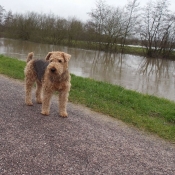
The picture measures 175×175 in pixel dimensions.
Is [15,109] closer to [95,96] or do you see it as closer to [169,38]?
[95,96]

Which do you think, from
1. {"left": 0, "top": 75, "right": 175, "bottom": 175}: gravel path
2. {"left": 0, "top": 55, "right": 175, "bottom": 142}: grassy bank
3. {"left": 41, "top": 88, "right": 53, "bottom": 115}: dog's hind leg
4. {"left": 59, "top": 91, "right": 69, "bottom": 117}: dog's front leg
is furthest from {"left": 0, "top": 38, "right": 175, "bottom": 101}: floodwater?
{"left": 41, "top": 88, "right": 53, "bottom": 115}: dog's hind leg

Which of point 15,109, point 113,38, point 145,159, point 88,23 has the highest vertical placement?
point 88,23

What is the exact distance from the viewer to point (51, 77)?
427 centimetres

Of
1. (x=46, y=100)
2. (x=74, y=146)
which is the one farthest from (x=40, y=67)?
(x=74, y=146)

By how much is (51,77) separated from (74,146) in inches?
65.1

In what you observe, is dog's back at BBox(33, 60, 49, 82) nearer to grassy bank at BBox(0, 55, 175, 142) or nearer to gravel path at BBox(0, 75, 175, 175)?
gravel path at BBox(0, 75, 175, 175)

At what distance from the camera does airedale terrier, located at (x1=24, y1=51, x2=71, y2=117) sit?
4.04 m

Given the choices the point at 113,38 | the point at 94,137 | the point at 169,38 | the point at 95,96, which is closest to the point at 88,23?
the point at 113,38

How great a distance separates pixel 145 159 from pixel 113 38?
36.9 m

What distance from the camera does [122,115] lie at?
5250 mm

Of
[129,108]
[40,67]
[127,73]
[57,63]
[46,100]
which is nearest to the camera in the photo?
[57,63]

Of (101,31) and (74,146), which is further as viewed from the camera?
(101,31)

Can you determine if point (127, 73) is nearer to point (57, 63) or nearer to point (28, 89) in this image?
point (28, 89)

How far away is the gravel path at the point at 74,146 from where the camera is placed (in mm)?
2770
